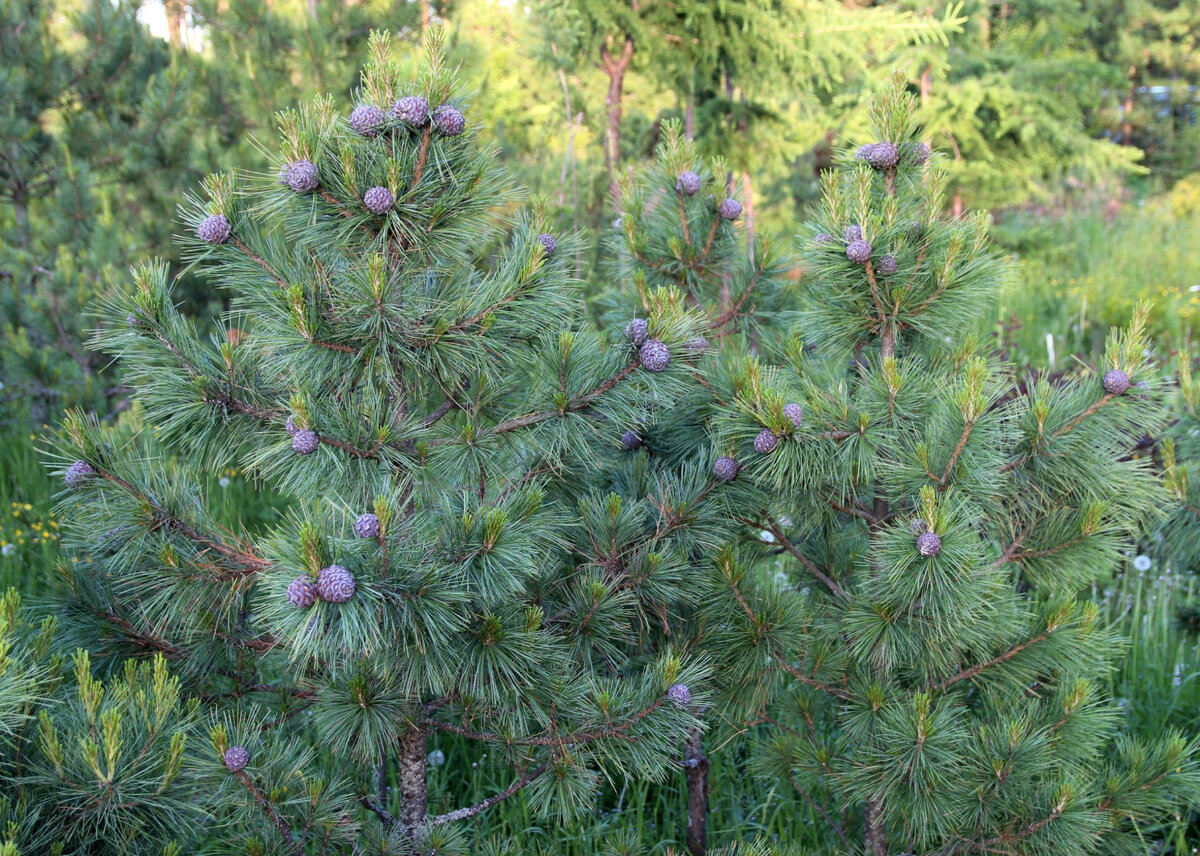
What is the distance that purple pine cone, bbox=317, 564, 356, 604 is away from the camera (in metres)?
1.31

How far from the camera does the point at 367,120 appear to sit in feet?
5.37

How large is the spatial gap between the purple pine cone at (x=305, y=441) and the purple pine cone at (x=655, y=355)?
596 millimetres

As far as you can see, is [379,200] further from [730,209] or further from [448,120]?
[730,209]

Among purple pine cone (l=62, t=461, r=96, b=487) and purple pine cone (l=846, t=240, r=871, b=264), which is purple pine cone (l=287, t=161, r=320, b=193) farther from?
purple pine cone (l=846, t=240, r=871, b=264)

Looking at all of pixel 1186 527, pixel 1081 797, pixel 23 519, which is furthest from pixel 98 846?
pixel 23 519

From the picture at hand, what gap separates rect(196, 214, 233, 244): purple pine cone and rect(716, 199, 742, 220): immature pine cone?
3.85 ft

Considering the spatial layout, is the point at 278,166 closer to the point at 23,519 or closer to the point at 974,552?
the point at 974,552

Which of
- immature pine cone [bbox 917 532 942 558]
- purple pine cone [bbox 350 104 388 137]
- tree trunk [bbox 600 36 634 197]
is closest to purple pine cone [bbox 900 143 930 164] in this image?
immature pine cone [bbox 917 532 942 558]

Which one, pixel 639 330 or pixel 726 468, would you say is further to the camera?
pixel 726 468

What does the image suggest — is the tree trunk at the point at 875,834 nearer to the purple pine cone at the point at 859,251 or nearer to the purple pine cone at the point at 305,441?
the purple pine cone at the point at 859,251

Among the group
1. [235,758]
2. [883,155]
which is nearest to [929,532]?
[883,155]

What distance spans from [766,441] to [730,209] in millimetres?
770

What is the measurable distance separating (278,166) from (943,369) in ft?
4.67

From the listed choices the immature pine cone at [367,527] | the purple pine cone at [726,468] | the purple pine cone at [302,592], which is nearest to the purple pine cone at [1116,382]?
the purple pine cone at [726,468]
